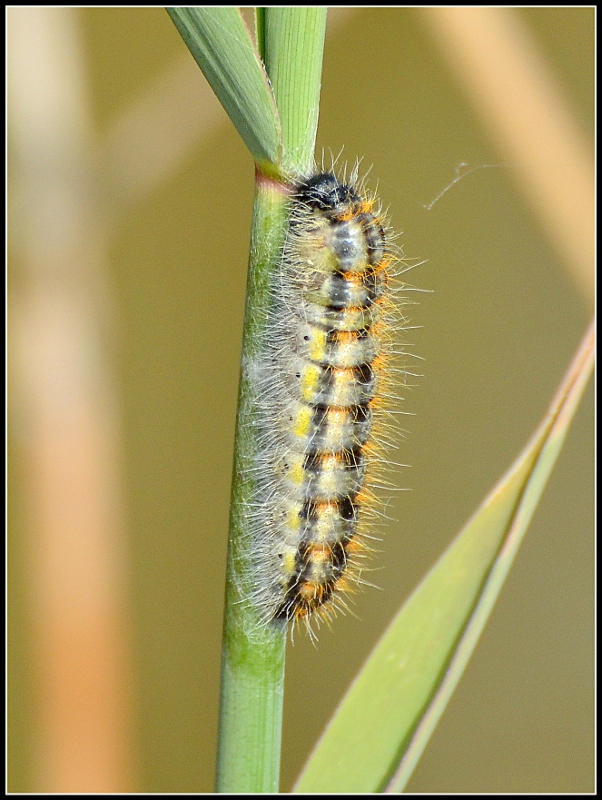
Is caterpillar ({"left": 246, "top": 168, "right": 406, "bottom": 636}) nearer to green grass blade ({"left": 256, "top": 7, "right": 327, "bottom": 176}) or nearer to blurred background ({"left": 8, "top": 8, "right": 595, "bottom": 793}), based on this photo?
green grass blade ({"left": 256, "top": 7, "right": 327, "bottom": 176})

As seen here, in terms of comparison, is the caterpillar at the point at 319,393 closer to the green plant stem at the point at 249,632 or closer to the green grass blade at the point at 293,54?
the green plant stem at the point at 249,632

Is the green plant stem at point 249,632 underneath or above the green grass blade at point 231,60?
underneath

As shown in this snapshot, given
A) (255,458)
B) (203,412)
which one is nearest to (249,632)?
(255,458)

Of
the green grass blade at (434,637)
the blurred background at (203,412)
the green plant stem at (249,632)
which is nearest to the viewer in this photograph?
the green plant stem at (249,632)

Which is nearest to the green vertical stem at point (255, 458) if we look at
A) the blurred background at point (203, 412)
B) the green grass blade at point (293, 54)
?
the green grass blade at point (293, 54)

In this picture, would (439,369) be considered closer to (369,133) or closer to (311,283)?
(369,133)

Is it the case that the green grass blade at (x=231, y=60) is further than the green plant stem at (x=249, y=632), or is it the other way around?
the green plant stem at (x=249, y=632)

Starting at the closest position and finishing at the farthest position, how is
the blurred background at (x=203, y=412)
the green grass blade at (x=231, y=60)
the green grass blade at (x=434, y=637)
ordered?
the green grass blade at (x=231, y=60) → the green grass blade at (x=434, y=637) → the blurred background at (x=203, y=412)
